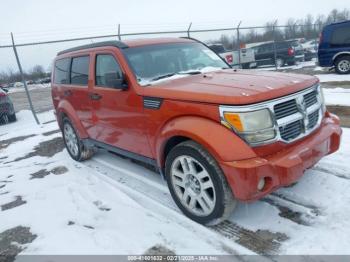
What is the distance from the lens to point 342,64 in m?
13.5

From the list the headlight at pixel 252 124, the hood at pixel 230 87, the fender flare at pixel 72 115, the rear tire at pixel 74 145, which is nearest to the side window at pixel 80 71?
the fender flare at pixel 72 115

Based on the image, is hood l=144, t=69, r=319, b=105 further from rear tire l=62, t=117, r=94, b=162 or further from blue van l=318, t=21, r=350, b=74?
blue van l=318, t=21, r=350, b=74

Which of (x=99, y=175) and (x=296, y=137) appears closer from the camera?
(x=296, y=137)

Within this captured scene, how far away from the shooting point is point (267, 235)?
10.4ft

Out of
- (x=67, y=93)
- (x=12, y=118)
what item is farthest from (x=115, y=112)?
(x=12, y=118)

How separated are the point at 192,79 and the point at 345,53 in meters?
11.8

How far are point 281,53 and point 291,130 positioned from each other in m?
18.0

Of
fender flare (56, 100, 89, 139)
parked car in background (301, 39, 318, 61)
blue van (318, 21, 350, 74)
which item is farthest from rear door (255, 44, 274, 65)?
fender flare (56, 100, 89, 139)

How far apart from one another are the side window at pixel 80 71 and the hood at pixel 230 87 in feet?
5.50

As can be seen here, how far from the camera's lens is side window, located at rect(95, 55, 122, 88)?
4.01 meters

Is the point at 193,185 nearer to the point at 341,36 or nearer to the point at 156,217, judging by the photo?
the point at 156,217

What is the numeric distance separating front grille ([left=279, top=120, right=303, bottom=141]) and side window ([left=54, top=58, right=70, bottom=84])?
4005 millimetres

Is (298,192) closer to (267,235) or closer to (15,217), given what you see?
(267,235)

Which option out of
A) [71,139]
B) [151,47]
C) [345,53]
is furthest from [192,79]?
[345,53]
